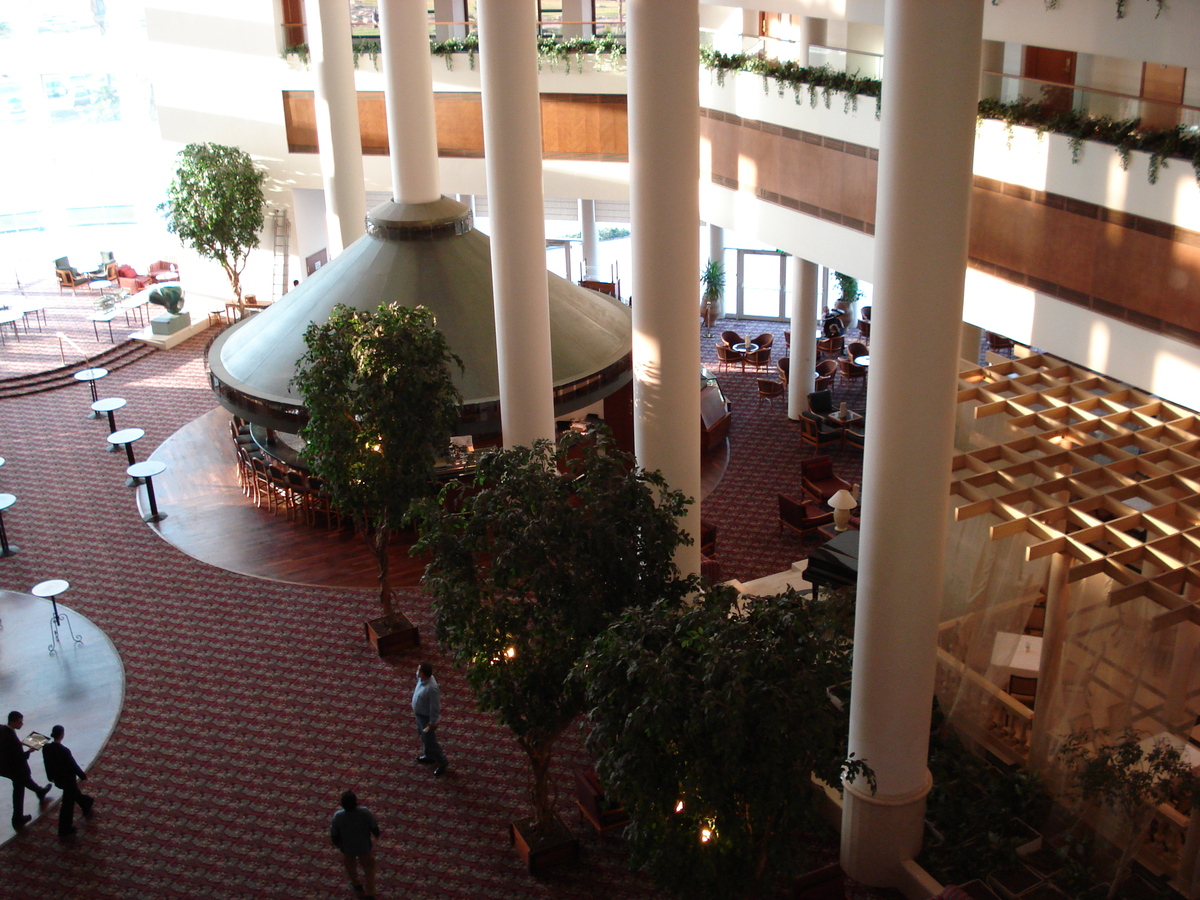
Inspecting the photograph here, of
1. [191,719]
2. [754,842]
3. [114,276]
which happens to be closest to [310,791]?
[191,719]

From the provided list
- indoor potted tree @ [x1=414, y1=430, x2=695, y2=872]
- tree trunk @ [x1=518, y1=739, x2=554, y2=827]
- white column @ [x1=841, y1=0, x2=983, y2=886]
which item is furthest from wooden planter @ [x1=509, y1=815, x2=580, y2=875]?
white column @ [x1=841, y1=0, x2=983, y2=886]

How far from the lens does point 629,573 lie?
7602 millimetres

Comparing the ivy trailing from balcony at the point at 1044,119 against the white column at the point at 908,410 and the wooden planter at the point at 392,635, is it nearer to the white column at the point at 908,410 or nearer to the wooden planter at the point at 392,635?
the white column at the point at 908,410

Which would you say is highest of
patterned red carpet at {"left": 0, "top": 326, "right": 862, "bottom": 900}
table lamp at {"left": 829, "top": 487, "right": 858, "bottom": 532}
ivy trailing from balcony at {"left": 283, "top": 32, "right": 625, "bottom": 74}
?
ivy trailing from balcony at {"left": 283, "top": 32, "right": 625, "bottom": 74}

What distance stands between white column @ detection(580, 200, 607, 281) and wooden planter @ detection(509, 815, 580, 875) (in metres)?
16.9

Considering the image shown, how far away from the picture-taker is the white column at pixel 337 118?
1708 centimetres

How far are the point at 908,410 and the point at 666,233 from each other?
2946 mm

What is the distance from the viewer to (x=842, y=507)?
13.2 metres

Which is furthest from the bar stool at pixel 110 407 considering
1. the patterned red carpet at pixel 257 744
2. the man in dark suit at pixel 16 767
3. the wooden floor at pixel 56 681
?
the man in dark suit at pixel 16 767

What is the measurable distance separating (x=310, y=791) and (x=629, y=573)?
12.7ft

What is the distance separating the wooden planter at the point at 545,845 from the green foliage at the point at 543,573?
111 cm

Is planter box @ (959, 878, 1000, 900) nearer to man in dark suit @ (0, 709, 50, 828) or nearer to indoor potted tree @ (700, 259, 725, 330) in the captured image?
man in dark suit @ (0, 709, 50, 828)

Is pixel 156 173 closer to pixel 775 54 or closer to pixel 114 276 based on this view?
pixel 114 276

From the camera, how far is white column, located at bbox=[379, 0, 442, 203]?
14367 millimetres
